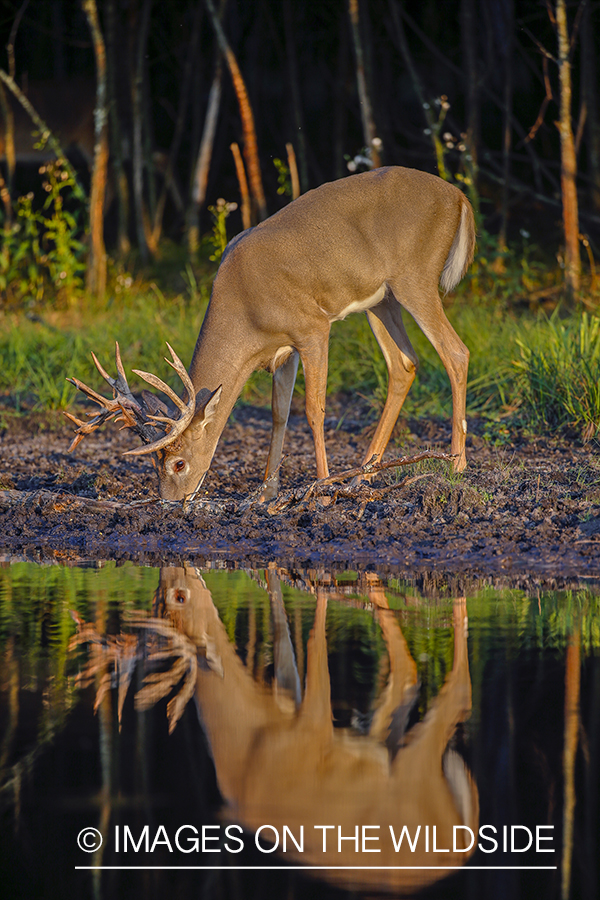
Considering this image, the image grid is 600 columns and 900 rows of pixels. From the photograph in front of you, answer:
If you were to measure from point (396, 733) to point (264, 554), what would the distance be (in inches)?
99.0

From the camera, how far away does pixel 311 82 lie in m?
19.4

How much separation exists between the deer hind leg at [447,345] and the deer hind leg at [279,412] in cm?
81

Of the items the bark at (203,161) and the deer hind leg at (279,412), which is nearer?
the deer hind leg at (279,412)

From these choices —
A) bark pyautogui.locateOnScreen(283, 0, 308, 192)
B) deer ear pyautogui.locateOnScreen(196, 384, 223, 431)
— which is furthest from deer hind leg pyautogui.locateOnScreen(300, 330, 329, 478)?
bark pyautogui.locateOnScreen(283, 0, 308, 192)

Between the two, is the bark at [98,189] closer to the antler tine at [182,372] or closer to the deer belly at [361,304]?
the deer belly at [361,304]

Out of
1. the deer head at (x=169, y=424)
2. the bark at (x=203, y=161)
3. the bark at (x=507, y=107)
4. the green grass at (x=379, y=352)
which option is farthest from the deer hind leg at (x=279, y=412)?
the bark at (x=203, y=161)

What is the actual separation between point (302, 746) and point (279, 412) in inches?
164

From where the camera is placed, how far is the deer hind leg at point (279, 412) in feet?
23.0

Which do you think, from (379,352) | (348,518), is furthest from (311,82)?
(348,518)

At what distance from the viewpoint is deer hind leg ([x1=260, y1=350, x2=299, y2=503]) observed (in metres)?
7.00

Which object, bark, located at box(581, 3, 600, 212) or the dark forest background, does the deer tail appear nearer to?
bark, located at box(581, 3, 600, 212)

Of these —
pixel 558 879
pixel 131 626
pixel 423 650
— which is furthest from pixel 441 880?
pixel 131 626

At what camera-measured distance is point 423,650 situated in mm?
4039

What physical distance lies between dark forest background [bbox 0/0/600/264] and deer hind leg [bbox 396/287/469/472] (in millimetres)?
7480
